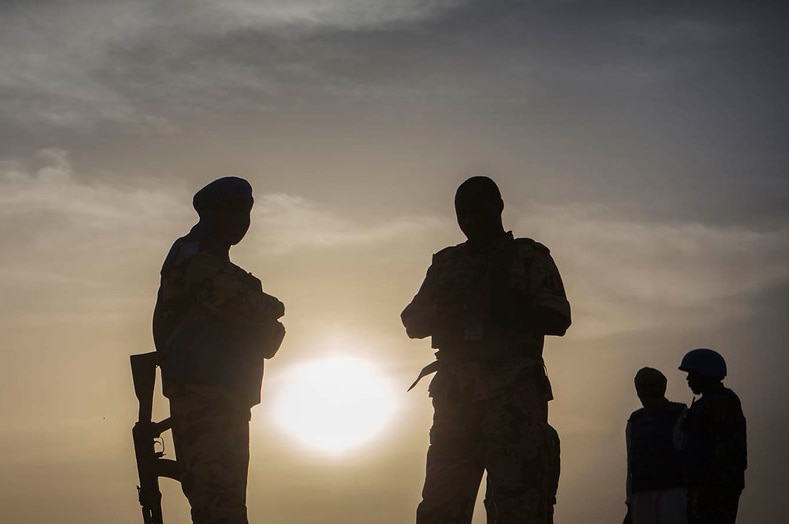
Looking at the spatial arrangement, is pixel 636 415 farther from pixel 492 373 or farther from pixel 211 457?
pixel 211 457

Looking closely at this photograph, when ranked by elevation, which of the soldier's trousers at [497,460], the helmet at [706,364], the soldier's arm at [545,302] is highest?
the helmet at [706,364]

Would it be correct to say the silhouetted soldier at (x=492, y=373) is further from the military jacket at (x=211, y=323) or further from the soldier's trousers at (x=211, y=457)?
the soldier's trousers at (x=211, y=457)

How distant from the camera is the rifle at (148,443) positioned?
27.4 ft

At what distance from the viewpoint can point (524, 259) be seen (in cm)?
778

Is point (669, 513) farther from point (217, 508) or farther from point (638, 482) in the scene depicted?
point (217, 508)

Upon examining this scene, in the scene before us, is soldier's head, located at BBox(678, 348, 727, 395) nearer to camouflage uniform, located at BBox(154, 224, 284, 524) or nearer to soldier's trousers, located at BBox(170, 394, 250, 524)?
camouflage uniform, located at BBox(154, 224, 284, 524)

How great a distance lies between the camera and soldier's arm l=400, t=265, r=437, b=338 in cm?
789

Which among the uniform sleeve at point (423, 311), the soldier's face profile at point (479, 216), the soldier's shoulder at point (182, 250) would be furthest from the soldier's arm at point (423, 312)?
the soldier's shoulder at point (182, 250)

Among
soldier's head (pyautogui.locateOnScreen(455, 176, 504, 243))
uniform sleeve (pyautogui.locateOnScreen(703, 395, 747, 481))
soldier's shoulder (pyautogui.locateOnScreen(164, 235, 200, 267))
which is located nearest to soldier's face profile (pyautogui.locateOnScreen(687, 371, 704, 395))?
uniform sleeve (pyautogui.locateOnScreen(703, 395, 747, 481))

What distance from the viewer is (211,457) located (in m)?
7.65

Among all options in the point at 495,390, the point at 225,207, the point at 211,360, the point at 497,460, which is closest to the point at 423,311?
the point at 495,390

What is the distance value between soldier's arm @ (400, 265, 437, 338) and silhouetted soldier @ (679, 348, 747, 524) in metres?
4.47

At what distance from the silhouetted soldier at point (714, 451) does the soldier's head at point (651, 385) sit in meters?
0.60

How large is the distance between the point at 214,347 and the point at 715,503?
19.4 feet
